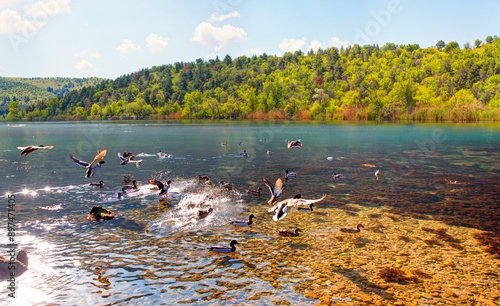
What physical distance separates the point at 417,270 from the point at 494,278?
6.28 feet

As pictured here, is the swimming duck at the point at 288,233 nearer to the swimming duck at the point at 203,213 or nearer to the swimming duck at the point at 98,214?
the swimming duck at the point at 203,213

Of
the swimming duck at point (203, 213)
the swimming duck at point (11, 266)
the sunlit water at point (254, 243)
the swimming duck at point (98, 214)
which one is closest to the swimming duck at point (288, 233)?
the sunlit water at point (254, 243)

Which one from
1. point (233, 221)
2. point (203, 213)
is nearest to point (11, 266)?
point (203, 213)

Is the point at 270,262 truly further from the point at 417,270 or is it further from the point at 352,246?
the point at 417,270

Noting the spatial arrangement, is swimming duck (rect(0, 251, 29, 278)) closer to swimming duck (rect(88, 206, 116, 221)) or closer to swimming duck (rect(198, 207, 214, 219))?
swimming duck (rect(88, 206, 116, 221))

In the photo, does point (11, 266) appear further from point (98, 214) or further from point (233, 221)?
point (233, 221)

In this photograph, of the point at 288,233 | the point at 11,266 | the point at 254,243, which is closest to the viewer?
the point at 11,266

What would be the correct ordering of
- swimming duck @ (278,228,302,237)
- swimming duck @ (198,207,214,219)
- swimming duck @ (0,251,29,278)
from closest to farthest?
1. swimming duck @ (0,251,29,278)
2. swimming duck @ (278,228,302,237)
3. swimming duck @ (198,207,214,219)

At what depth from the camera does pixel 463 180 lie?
22.1m

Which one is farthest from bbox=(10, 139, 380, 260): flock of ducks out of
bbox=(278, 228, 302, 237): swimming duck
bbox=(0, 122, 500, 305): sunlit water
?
bbox=(0, 122, 500, 305): sunlit water

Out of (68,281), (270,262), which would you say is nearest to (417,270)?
(270,262)

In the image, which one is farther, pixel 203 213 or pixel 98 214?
pixel 203 213

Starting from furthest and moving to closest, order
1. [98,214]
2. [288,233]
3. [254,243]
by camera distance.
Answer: [98,214] → [288,233] → [254,243]

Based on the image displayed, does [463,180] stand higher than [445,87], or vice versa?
[445,87]
